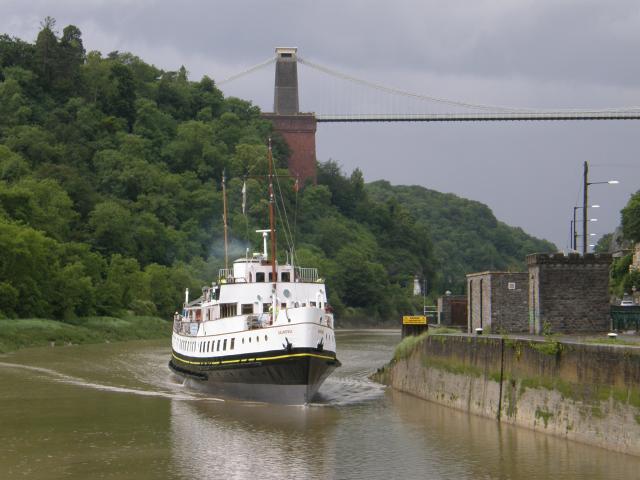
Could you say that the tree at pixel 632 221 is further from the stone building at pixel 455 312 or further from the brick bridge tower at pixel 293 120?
the brick bridge tower at pixel 293 120

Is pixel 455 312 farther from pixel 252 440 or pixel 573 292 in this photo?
pixel 252 440

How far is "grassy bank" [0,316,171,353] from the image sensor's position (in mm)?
75688

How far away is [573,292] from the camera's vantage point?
142 feet

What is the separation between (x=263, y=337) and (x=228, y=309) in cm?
477

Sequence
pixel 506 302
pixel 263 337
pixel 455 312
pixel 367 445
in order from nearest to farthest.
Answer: pixel 367 445 → pixel 263 337 → pixel 506 302 → pixel 455 312

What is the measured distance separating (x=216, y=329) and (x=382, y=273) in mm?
118770

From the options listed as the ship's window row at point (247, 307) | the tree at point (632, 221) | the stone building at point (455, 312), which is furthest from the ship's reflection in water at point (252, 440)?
the tree at point (632, 221)

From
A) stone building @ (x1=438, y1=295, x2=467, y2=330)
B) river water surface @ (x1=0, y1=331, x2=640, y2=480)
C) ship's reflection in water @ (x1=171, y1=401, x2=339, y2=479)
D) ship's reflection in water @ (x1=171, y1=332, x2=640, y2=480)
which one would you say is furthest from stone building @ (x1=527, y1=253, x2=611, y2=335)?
stone building @ (x1=438, y1=295, x2=467, y2=330)

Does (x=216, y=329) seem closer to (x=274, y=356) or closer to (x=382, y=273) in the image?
(x=274, y=356)

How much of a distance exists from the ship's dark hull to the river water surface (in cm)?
59

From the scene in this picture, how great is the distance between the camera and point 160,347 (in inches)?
3253

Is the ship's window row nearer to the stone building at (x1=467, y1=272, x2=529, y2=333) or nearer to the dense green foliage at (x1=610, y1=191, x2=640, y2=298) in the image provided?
the stone building at (x1=467, y1=272, x2=529, y2=333)

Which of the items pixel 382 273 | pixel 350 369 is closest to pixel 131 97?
pixel 382 273

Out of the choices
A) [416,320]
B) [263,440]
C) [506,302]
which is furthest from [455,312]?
[263,440]
